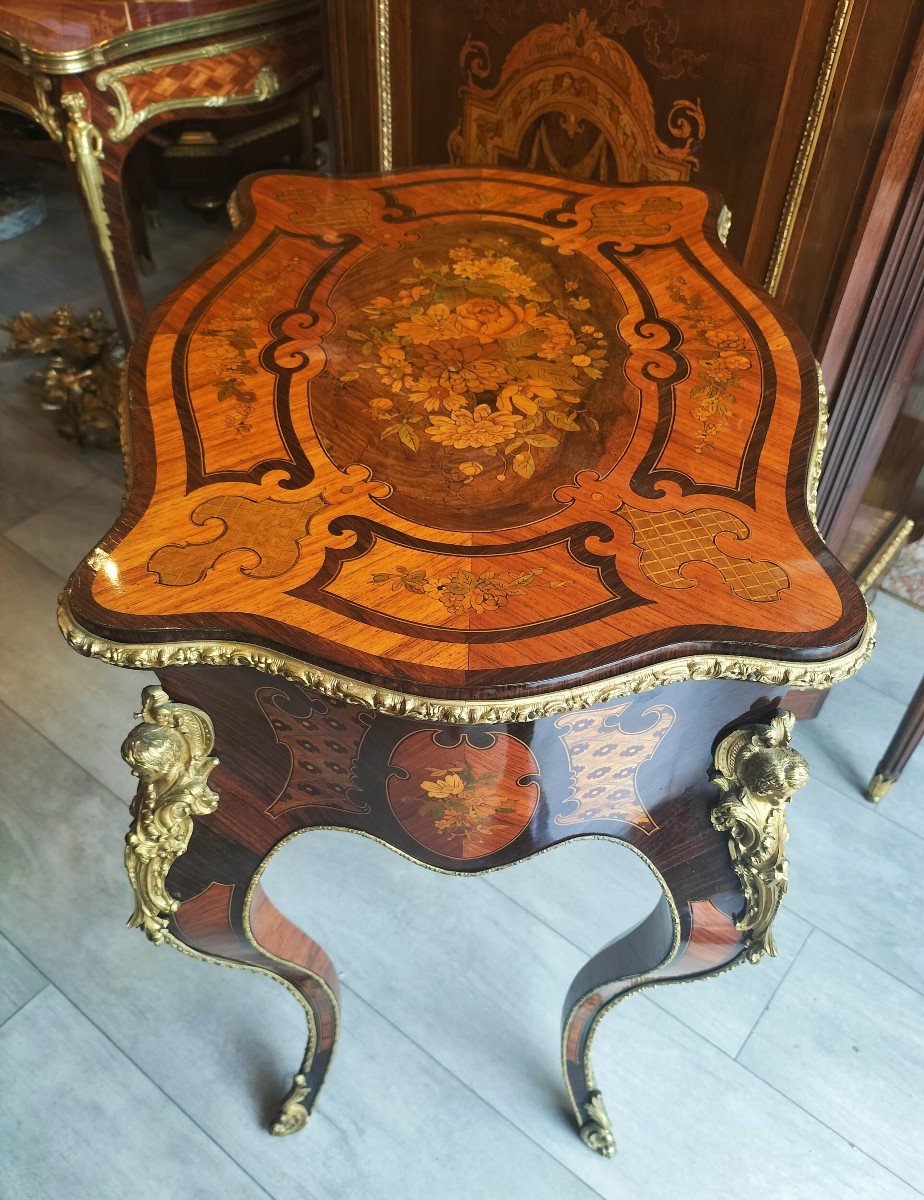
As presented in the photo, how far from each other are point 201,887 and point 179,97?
4.00 ft

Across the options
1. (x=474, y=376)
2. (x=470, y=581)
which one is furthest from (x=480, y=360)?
(x=470, y=581)

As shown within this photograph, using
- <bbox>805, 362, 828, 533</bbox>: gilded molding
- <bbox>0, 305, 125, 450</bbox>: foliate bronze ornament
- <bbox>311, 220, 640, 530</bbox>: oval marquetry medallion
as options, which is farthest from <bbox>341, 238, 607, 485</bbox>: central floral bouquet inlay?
<bbox>0, 305, 125, 450</bbox>: foliate bronze ornament

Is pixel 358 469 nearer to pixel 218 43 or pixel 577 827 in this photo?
pixel 577 827

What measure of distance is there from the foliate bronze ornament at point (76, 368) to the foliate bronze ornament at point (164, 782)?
1175 mm

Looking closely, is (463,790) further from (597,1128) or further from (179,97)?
(179,97)

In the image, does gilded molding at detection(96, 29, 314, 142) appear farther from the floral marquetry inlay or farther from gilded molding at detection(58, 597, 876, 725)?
the floral marquetry inlay

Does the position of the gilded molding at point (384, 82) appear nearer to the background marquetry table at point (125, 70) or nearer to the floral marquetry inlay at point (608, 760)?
the background marquetry table at point (125, 70)

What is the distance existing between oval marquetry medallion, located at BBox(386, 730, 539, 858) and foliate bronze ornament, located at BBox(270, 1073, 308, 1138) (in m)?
0.40

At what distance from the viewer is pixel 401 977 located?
1.06m

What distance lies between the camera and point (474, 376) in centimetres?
74

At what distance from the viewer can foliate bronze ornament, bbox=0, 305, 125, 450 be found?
1.68 m

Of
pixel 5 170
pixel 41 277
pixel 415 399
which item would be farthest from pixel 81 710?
pixel 5 170

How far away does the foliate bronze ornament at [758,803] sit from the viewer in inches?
23.0

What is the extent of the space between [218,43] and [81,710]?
1.01m
